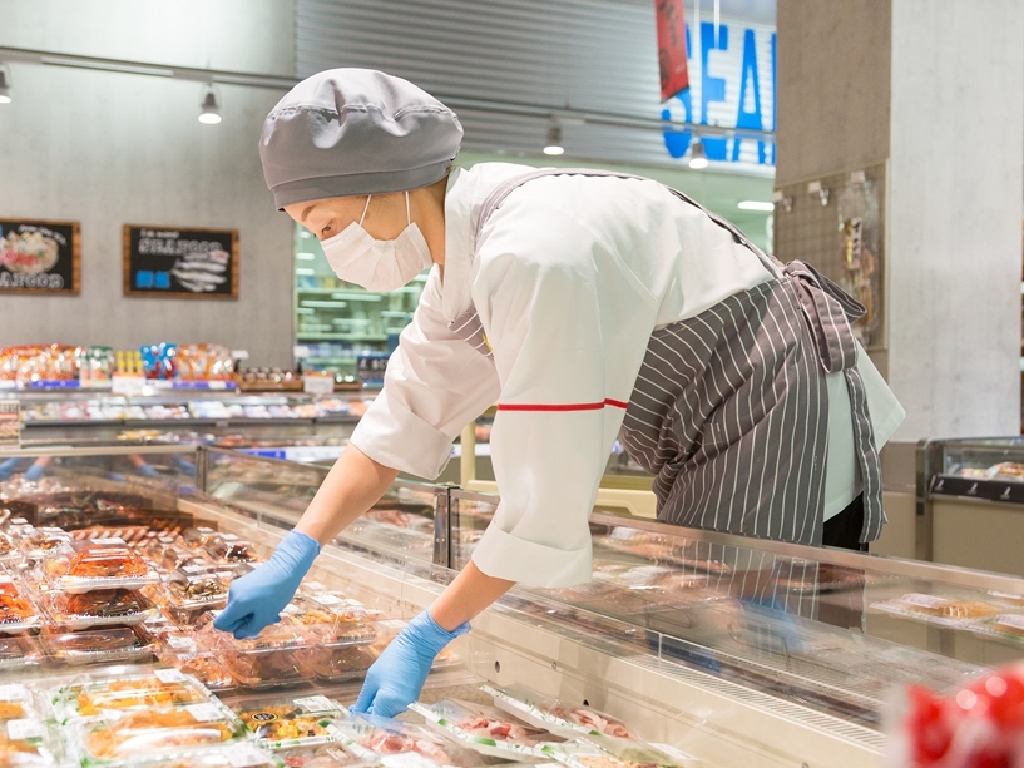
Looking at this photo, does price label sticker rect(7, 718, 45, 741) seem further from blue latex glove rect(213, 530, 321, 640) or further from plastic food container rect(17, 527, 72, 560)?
plastic food container rect(17, 527, 72, 560)

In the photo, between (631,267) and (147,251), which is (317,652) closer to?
(631,267)

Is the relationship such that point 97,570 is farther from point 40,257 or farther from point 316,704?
point 40,257

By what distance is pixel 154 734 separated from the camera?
49.4 inches

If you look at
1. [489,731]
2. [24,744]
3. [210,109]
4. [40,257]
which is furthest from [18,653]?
[40,257]

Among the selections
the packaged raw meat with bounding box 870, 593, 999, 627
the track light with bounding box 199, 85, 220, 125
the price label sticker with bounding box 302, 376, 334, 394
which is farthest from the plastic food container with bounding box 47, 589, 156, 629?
the track light with bounding box 199, 85, 220, 125

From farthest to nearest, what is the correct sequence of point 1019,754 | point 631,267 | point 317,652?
point 317,652 < point 631,267 < point 1019,754

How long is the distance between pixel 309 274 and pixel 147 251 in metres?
1.41

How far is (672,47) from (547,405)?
607 centimetres

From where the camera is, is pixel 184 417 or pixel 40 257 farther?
pixel 40 257

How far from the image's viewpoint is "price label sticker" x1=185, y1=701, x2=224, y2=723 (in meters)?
1.32

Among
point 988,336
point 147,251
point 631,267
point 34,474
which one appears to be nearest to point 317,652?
point 631,267

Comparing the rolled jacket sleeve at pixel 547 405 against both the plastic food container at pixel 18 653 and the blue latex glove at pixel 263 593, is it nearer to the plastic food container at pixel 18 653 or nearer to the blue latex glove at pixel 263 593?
the blue latex glove at pixel 263 593

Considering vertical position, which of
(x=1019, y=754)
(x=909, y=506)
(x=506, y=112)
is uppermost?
(x=506, y=112)

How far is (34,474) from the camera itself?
3.65m
